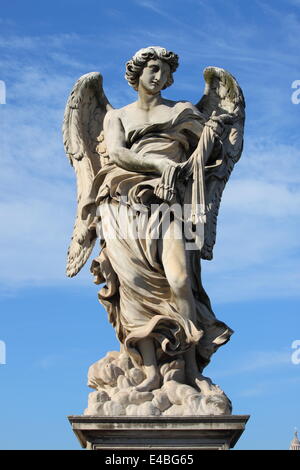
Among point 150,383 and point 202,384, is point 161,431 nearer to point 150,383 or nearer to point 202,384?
point 150,383

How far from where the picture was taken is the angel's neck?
13.2 m

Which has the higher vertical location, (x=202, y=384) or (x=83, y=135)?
(x=83, y=135)

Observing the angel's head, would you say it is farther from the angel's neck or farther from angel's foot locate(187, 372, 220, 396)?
angel's foot locate(187, 372, 220, 396)

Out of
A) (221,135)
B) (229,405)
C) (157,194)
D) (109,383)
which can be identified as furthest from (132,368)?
(221,135)

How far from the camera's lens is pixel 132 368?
488 inches

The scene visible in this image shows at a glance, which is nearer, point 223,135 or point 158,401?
point 158,401

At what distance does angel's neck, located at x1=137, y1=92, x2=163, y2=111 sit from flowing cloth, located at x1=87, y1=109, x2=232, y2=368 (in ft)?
1.14

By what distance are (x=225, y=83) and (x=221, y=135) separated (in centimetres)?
75

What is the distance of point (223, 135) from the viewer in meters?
13.2

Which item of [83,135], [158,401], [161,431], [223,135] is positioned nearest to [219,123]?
[223,135]

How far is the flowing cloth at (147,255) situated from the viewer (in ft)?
40.5

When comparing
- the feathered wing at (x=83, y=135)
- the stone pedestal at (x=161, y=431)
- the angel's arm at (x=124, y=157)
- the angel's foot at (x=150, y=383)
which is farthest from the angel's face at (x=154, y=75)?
the stone pedestal at (x=161, y=431)

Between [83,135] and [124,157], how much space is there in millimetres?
1054
